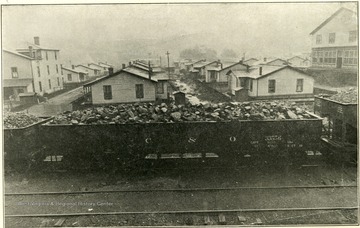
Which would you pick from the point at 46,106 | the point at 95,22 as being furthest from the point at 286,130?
the point at 46,106

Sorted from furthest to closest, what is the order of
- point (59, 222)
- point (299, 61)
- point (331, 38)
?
point (299, 61) → point (331, 38) → point (59, 222)

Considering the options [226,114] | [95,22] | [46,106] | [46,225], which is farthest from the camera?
[46,106]

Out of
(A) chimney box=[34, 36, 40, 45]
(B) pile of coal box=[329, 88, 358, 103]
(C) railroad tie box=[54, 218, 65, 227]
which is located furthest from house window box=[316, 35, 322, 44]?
(C) railroad tie box=[54, 218, 65, 227]

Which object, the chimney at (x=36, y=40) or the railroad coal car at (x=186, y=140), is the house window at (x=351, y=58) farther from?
the chimney at (x=36, y=40)

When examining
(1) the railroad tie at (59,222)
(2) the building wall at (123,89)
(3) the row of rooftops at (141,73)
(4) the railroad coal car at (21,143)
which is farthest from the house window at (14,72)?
(1) the railroad tie at (59,222)

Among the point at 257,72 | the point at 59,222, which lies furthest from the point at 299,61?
the point at 59,222

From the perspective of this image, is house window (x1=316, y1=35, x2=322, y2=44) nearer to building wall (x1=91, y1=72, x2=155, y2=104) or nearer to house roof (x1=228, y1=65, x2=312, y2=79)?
house roof (x1=228, y1=65, x2=312, y2=79)

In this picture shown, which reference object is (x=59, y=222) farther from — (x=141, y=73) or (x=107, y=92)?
(x=141, y=73)

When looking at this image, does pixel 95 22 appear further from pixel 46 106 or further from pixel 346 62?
pixel 346 62
